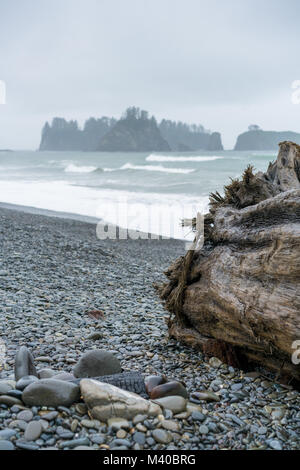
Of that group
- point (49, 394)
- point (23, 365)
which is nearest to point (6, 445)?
point (49, 394)

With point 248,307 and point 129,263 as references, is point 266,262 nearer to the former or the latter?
point 248,307

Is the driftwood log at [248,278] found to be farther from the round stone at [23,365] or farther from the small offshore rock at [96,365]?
the round stone at [23,365]

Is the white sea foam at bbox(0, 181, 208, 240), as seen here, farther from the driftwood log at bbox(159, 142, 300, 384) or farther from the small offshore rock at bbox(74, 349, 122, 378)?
the small offshore rock at bbox(74, 349, 122, 378)

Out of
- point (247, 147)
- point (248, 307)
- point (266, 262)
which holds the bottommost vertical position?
point (248, 307)

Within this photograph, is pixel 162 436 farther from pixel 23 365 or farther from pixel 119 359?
pixel 119 359

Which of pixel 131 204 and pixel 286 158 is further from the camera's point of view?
pixel 131 204

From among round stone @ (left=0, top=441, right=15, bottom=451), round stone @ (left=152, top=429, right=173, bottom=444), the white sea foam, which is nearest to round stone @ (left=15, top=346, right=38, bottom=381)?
round stone @ (left=0, top=441, right=15, bottom=451)

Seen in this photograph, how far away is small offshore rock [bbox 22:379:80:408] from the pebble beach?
4 centimetres

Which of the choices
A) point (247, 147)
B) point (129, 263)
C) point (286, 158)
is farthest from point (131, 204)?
point (247, 147)

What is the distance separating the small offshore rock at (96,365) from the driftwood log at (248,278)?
0.99m

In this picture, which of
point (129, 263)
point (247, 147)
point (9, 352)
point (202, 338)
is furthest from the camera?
point (247, 147)

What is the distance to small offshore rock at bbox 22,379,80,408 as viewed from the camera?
276 centimetres
